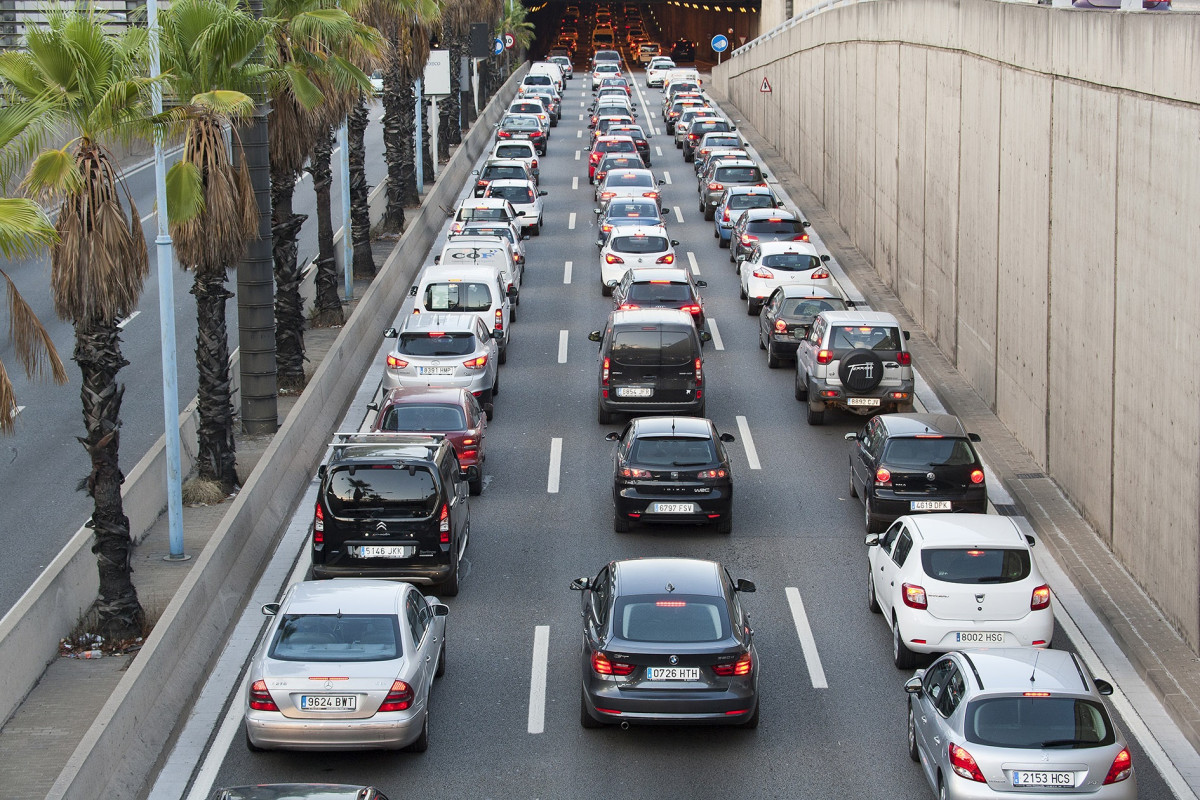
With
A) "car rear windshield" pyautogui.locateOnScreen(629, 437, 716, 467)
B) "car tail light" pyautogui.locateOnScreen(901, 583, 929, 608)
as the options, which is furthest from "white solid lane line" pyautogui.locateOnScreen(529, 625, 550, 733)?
"car tail light" pyautogui.locateOnScreen(901, 583, 929, 608)

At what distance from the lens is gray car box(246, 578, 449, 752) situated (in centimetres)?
1242

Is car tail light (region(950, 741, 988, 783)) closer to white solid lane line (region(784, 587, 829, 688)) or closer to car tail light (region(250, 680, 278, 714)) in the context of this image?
white solid lane line (region(784, 587, 829, 688))

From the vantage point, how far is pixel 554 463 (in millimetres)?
22656

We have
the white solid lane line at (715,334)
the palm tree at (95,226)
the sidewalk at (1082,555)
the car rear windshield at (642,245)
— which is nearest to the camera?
the sidewalk at (1082,555)

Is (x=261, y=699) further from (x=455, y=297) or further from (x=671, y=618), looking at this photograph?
(x=455, y=297)

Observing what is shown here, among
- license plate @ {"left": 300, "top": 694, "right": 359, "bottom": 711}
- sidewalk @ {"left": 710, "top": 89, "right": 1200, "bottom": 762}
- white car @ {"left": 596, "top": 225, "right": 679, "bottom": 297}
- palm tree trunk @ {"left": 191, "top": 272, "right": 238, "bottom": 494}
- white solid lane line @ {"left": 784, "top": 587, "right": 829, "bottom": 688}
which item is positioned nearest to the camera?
license plate @ {"left": 300, "top": 694, "right": 359, "bottom": 711}

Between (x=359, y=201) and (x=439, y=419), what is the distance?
14.5 m

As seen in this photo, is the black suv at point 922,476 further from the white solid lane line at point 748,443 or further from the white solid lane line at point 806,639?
the white solid lane line at point 748,443

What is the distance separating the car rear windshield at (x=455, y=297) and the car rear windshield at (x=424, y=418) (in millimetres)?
6803

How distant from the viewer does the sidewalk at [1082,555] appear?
14.7 metres

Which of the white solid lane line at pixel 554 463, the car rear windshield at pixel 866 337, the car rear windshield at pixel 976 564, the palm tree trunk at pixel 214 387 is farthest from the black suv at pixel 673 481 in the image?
the palm tree trunk at pixel 214 387

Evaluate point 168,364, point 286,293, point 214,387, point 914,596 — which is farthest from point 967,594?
point 286,293

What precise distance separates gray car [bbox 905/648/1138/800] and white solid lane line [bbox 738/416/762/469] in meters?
10.5

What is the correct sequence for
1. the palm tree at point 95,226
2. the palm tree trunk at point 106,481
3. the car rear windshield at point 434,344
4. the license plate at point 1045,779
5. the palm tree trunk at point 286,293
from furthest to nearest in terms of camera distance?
the palm tree trunk at point 286,293 < the car rear windshield at point 434,344 < the palm tree trunk at point 106,481 < the palm tree at point 95,226 < the license plate at point 1045,779
